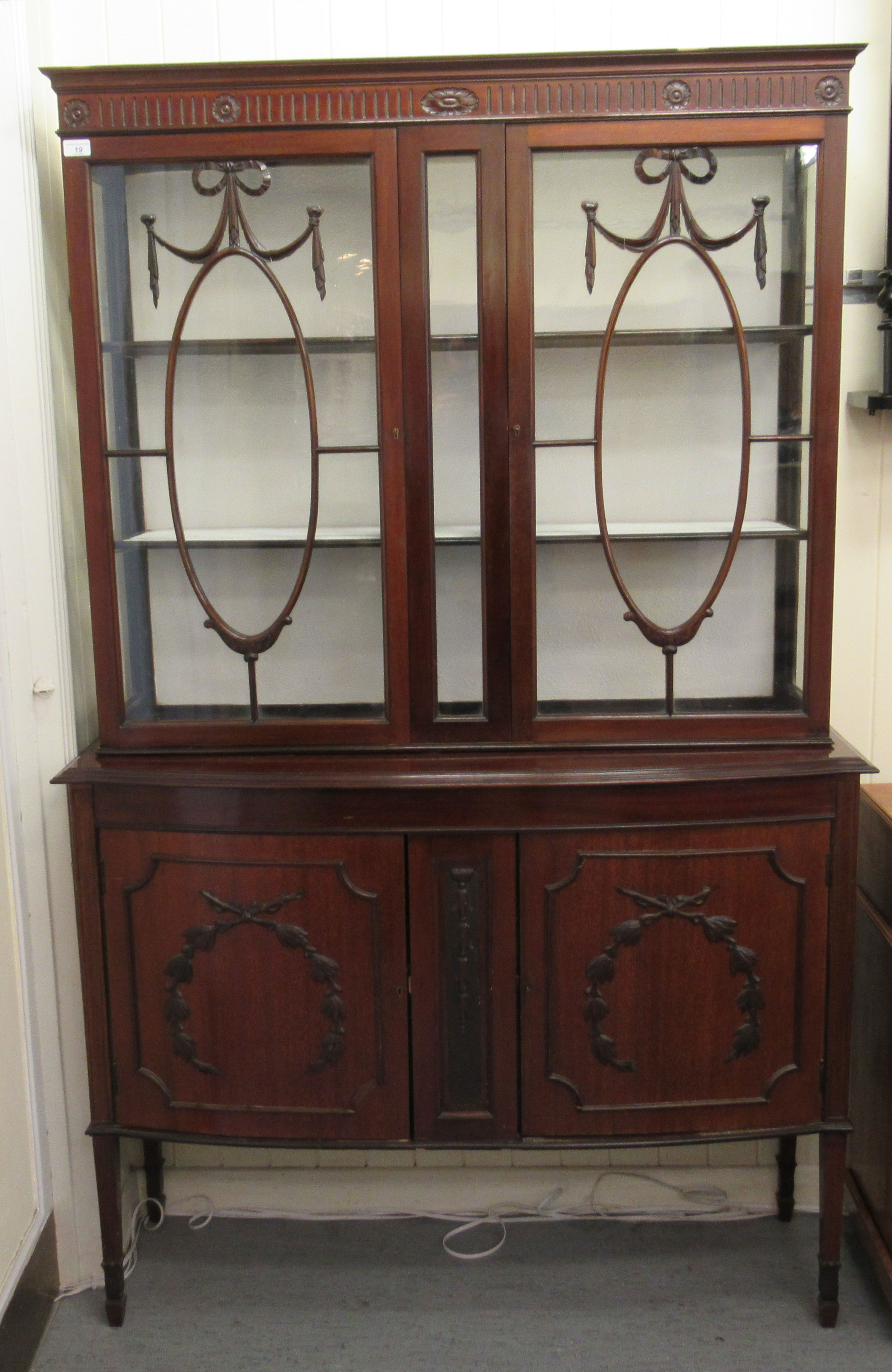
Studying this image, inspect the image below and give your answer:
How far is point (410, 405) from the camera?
1.88 m

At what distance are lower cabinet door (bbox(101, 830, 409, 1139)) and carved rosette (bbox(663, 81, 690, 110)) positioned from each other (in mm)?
1156

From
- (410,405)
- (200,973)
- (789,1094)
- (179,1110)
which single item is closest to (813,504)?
(410,405)

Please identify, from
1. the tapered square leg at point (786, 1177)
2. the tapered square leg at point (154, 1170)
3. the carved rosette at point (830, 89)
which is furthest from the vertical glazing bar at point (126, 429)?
the tapered square leg at point (786, 1177)

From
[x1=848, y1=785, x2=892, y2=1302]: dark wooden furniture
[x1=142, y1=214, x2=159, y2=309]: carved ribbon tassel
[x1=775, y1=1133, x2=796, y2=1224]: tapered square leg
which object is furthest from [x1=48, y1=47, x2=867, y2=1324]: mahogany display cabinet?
[x1=775, y1=1133, x2=796, y2=1224]: tapered square leg

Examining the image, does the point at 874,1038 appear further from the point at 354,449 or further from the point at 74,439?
the point at 74,439

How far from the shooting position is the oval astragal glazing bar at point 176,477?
190cm

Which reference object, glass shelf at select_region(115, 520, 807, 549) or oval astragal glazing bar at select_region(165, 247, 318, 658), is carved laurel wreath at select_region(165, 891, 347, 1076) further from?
glass shelf at select_region(115, 520, 807, 549)

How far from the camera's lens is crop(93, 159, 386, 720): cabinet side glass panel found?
74.0 inches

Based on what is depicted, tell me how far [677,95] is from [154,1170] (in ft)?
6.79

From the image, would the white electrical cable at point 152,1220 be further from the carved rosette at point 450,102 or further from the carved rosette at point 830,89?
the carved rosette at point 830,89

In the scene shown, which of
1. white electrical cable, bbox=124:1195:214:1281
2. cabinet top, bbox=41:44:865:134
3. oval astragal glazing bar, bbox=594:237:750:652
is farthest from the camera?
white electrical cable, bbox=124:1195:214:1281

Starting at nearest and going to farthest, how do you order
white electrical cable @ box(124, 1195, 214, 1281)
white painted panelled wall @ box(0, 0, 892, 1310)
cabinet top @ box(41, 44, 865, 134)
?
cabinet top @ box(41, 44, 865, 134), white painted panelled wall @ box(0, 0, 892, 1310), white electrical cable @ box(124, 1195, 214, 1281)

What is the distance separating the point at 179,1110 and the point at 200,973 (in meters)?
0.24

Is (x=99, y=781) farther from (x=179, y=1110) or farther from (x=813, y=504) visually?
(x=813, y=504)
